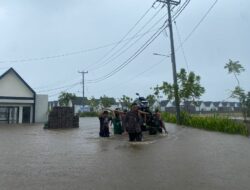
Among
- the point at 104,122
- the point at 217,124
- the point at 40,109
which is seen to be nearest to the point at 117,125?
the point at 104,122

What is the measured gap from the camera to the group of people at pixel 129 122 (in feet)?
52.3

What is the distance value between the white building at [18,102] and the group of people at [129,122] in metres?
21.4

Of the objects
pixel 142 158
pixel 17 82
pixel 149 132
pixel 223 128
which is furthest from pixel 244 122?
pixel 17 82

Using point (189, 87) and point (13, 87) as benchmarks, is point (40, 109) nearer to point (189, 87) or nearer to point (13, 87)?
point (13, 87)

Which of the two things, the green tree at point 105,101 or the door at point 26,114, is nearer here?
the door at point 26,114

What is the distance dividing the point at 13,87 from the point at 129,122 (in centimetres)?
2729

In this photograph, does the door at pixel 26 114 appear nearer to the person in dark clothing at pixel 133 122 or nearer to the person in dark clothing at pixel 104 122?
the person in dark clothing at pixel 104 122

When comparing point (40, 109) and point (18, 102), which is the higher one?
point (18, 102)

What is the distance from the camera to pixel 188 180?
7.95 metres

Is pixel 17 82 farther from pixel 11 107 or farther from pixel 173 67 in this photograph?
pixel 173 67

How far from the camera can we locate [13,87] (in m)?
40.3

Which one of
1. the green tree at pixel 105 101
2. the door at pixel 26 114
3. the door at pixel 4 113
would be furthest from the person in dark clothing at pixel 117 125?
the green tree at pixel 105 101

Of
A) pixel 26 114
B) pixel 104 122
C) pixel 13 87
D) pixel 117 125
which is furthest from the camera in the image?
pixel 26 114

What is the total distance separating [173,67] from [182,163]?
20193mm
